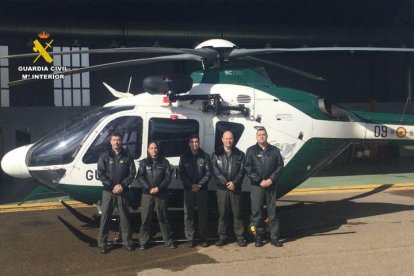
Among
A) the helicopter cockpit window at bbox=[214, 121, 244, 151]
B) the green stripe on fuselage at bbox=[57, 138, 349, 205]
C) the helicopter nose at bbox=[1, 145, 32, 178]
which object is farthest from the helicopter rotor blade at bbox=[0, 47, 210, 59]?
the green stripe on fuselage at bbox=[57, 138, 349, 205]

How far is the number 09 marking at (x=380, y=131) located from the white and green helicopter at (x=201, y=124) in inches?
6.0

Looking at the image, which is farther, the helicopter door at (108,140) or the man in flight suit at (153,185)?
the helicopter door at (108,140)

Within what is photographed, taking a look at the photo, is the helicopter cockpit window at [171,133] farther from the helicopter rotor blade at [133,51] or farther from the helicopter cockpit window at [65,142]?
the helicopter rotor blade at [133,51]

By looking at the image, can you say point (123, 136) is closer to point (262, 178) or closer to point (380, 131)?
point (262, 178)

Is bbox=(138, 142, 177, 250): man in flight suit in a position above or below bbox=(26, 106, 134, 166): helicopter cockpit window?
below

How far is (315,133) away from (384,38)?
11547mm

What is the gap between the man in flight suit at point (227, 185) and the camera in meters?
6.66

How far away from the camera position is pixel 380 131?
8188 mm

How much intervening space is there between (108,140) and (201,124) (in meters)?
1.44

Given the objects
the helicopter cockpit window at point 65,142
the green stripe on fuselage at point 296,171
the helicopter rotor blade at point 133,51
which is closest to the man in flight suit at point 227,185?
the green stripe on fuselage at point 296,171

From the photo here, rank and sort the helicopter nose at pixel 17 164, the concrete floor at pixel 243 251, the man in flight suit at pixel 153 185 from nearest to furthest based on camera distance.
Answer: the concrete floor at pixel 243 251 < the man in flight suit at pixel 153 185 < the helicopter nose at pixel 17 164

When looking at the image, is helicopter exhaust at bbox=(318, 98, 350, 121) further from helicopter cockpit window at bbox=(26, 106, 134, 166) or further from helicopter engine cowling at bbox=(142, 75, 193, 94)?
helicopter cockpit window at bbox=(26, 106, 134, 166)

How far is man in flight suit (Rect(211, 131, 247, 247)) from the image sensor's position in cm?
666

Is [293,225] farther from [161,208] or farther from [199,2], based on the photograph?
[199,2]
